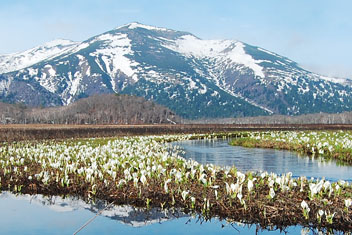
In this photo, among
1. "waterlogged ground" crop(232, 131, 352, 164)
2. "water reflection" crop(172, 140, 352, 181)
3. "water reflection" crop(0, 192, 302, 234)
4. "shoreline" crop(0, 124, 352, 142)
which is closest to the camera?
"water reflection" crop(0, 192, 302, 234)

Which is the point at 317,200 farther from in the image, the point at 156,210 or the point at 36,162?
the point at 36,162

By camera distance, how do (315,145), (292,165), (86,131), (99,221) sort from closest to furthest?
1. (99,221)
2. (292,165)
3. (315,145)
4. (86,131)

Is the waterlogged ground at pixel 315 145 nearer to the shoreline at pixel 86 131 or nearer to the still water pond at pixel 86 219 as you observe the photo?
the still water pond at pixel 86 219

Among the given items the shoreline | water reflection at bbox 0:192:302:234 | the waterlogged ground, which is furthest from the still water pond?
the shoreline

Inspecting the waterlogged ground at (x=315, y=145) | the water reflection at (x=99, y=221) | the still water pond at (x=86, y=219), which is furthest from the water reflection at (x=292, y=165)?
the still water pond at (x=86, y=219)

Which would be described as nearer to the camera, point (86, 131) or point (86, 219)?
point (86, 219)

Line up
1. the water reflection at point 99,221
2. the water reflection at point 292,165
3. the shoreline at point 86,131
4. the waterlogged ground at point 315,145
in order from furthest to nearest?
the shoreline at point 86,131
the waterlogged ground at point 315,145
the water reflection at point 292,165
the water reflection at point 99,221

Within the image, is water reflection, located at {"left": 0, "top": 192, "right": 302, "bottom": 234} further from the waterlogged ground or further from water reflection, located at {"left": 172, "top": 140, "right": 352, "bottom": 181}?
the waterlogged ground

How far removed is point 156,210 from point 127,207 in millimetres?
1287

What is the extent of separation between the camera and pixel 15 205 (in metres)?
17.8

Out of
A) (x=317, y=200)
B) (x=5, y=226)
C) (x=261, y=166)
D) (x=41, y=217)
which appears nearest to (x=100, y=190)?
(x=41, y=217)

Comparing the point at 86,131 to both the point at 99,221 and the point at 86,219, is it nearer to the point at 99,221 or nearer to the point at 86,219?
the point at 86,219

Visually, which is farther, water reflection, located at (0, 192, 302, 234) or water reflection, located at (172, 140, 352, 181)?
water reflection, located at (172, 140, 352, 181)

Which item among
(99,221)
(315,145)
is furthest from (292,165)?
(99,221)
